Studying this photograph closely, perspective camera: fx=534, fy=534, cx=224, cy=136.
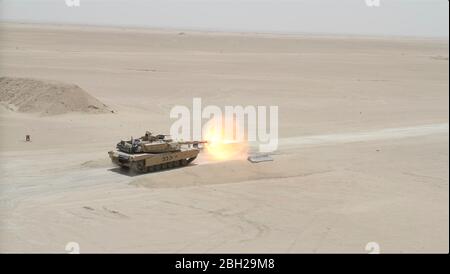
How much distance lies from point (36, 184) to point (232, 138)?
10.4m

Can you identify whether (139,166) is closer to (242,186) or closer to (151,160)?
(151,160)

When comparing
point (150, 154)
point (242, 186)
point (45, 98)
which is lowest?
point (242, 186)

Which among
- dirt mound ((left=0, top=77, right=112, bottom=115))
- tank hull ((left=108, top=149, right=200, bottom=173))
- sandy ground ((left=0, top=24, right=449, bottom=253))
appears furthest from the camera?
dirt mound ((left=0, top=77, right=112, bottom=115))

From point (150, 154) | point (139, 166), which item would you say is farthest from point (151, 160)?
point (139, 166)

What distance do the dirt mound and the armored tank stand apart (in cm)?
1104

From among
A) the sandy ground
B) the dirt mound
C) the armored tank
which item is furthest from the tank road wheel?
the dirt mound

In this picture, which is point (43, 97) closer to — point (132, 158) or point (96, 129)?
point (96, 129)

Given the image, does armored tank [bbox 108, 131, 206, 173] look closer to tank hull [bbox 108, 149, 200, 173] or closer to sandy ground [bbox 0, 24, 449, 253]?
tank hull [bbox 108, 149, 200, 173]

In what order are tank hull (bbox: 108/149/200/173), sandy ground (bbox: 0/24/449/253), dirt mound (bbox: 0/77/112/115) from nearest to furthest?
sandy ground (bbox: 0/24/449/253) < tank hull (bbox: 108/149/200/173) < dirt mound (bbox: 0/77/112/115)

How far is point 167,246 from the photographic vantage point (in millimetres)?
12906

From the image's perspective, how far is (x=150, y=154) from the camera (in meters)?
19.2

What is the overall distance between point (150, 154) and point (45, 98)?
43.8ft

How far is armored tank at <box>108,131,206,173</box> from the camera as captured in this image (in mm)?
18875

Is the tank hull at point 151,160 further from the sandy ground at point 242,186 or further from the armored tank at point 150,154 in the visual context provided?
the sandy ground at point 242,186
